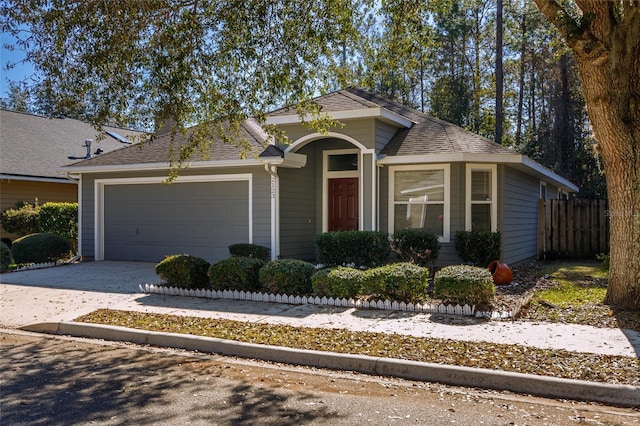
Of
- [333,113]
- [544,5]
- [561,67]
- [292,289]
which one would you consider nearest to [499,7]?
[561,67]

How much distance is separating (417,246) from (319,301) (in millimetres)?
3626

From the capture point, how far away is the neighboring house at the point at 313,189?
12.8m

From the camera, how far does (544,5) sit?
8328 mm

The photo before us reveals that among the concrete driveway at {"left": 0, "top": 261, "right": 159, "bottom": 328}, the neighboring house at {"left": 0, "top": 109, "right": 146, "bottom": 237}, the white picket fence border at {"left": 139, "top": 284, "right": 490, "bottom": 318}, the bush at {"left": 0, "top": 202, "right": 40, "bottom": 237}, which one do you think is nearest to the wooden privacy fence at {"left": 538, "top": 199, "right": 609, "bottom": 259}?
the white picket fence border at {"left": 139, "top": 284, "right": 490, "bottom": 318}

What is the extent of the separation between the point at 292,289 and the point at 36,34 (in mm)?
5699

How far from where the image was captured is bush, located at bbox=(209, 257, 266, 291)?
394 inches

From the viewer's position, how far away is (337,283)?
30.0 feet

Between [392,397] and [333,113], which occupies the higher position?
[333,113]

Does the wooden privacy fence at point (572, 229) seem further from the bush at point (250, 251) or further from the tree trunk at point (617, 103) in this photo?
the tree trunk at point (617, 103)

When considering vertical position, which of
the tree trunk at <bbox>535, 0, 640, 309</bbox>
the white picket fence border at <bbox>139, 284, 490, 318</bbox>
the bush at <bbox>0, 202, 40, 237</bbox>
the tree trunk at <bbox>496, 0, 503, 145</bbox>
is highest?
the tree trunk at <bbox>496, 0, 503, 145</bbox>

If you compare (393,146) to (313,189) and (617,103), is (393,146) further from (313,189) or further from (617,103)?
(617,103)

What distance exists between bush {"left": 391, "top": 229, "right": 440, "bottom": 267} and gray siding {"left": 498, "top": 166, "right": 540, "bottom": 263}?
1.93 meters

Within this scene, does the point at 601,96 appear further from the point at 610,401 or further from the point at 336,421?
the point at 336,421

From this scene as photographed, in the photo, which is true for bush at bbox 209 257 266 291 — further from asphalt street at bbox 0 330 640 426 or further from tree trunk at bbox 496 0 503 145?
tree trunk at bbox 496 0 503 145
